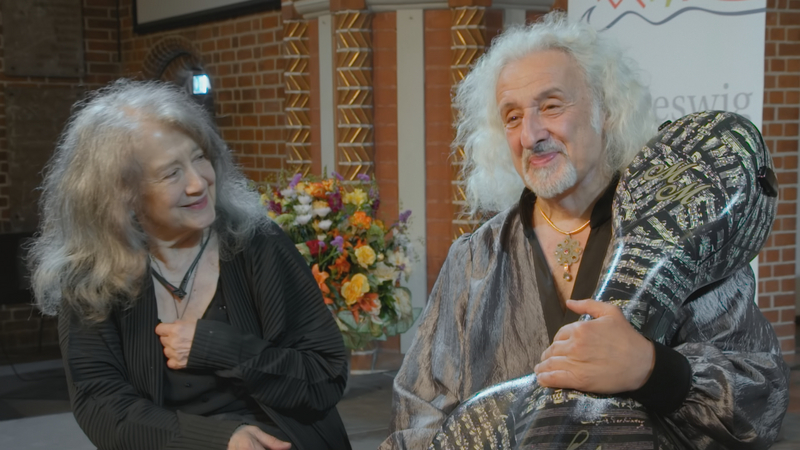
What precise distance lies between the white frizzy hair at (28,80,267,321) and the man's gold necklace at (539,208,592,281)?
802 millimetres

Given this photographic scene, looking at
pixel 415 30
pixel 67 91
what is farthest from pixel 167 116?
pixel 67 91

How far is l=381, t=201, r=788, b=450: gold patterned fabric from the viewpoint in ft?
3.64

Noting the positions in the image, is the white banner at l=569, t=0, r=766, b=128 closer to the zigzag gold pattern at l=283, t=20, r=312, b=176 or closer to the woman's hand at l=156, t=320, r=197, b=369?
the woman's hand at l=156, t=320, r=197, b=369

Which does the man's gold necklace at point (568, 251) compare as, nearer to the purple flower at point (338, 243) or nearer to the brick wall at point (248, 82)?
→ the purple flower at point (338, 243)

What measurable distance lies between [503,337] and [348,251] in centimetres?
272

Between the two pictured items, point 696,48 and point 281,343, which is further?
point 696,48

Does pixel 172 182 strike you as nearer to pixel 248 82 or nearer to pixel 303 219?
pixel 303 219

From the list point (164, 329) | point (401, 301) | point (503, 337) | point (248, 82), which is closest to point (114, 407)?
point (164, 329)

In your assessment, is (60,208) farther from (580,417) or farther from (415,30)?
(415,30)

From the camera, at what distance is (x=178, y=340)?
1.86 metres

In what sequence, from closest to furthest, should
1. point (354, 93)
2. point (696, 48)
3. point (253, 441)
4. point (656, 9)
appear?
1. point (253, 441)
2. point (696, 48)
3. point (656, 9)
4. point (354, 93)

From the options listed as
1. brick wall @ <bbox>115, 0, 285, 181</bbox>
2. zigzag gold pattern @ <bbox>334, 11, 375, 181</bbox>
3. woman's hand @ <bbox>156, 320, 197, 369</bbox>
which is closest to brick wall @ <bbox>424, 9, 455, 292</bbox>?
zigzag gold pattern @ <bbox>334, 11, 375, 181</bbox>

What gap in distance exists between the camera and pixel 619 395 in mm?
979

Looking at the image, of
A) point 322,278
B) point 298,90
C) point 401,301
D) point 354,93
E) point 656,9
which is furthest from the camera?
point 298,90
